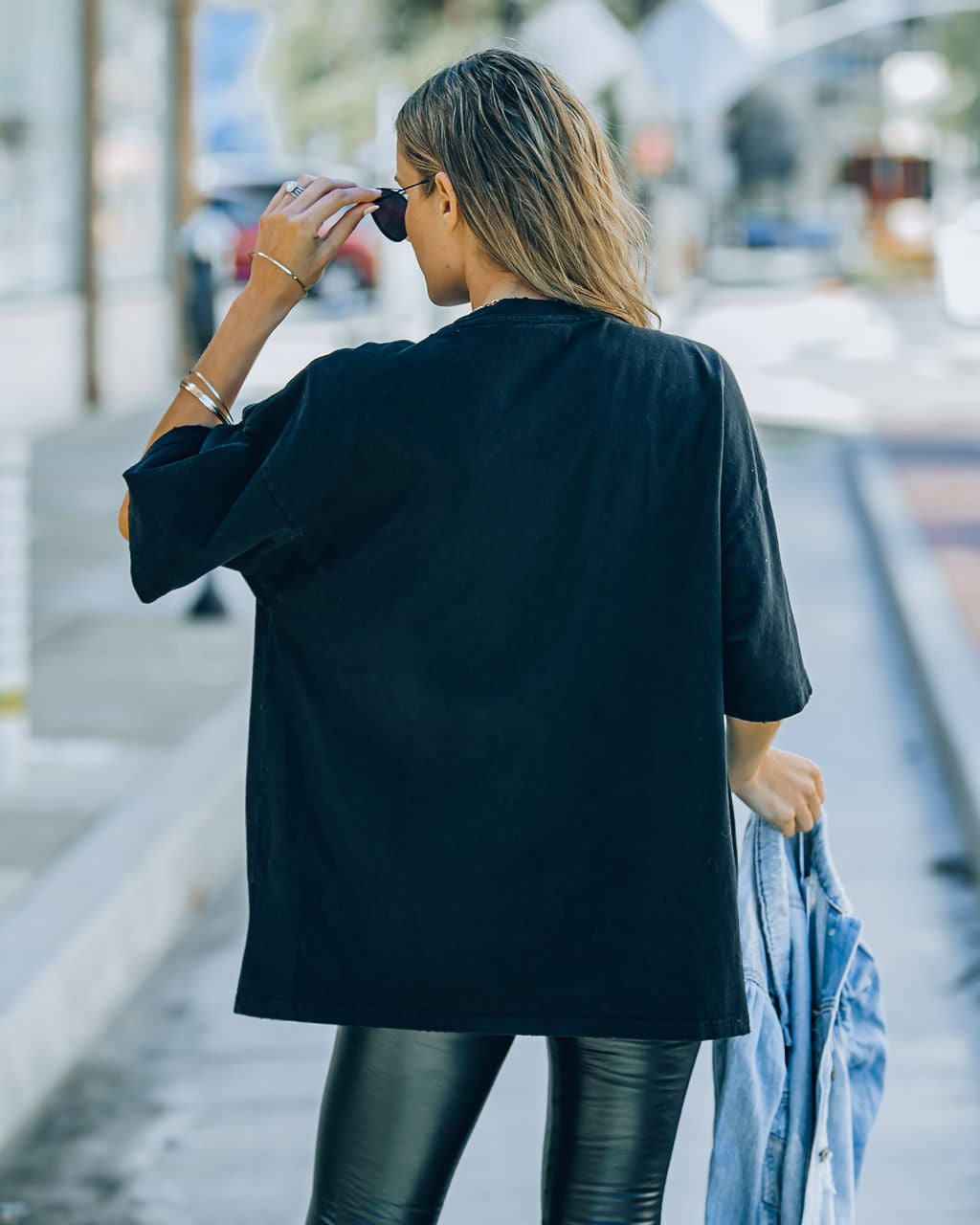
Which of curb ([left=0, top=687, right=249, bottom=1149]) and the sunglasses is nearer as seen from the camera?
the sunglasses

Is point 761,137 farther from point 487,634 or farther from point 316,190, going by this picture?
point 487,634

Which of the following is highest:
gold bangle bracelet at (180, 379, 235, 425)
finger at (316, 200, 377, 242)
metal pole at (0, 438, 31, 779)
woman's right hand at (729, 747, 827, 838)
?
finger at (316, 200, 377, 242)

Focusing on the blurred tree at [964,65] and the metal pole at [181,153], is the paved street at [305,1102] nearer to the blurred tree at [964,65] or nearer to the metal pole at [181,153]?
the metal pole at [181,153]

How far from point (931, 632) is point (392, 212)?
20.5ft

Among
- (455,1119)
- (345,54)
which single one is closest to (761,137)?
(345,54)

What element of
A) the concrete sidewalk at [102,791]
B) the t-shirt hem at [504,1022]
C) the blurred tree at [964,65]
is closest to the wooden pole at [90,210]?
the concrete sidewalk at [102,791]

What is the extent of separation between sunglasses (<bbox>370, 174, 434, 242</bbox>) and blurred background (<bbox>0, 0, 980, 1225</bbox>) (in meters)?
0.25

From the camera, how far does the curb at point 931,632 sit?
20.0ft

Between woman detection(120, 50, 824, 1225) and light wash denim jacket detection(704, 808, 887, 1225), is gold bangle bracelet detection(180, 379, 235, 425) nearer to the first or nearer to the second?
woman detection(120, 50, 824, 1225)

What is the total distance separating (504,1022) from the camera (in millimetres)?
1948

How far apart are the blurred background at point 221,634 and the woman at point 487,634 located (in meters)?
0.28

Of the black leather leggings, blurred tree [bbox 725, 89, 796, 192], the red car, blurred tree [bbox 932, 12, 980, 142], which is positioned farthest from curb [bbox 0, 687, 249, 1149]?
blurred tree [bbox 725, 89, 796, 192]

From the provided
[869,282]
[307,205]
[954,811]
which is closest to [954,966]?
[954,811]

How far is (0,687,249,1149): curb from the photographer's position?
3.80 m
